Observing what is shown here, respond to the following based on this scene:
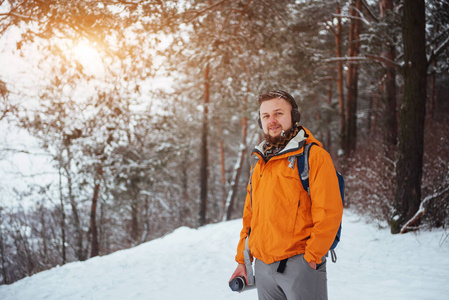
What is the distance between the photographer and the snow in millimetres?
3941

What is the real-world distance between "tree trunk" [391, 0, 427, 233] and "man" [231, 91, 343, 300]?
487cm

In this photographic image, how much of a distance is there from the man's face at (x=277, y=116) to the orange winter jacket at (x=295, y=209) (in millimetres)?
123

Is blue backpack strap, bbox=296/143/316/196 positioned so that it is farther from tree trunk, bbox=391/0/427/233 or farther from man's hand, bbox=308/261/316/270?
tree trunk, bbox=391/0/427/233

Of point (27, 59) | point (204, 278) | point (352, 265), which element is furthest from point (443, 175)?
point (27, 59)

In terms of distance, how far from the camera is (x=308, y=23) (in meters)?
10.7

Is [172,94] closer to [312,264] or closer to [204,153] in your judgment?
[204,153]

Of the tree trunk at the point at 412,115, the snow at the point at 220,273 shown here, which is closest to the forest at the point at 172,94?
the tree trunk at the point at 412,115

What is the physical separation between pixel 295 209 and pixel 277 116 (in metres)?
0.61

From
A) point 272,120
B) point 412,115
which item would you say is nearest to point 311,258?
point 272,120

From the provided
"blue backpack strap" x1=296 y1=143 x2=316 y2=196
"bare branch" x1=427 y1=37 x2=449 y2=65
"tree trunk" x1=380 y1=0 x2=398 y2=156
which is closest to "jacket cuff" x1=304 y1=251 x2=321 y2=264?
"blue backpack strap" x1=296 y1=143 x2=316 y2=196

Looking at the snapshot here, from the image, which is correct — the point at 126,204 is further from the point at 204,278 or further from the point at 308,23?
the point at 308,23

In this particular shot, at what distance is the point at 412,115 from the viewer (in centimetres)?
570

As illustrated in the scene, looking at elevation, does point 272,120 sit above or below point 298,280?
above

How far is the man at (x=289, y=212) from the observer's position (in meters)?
1.63
